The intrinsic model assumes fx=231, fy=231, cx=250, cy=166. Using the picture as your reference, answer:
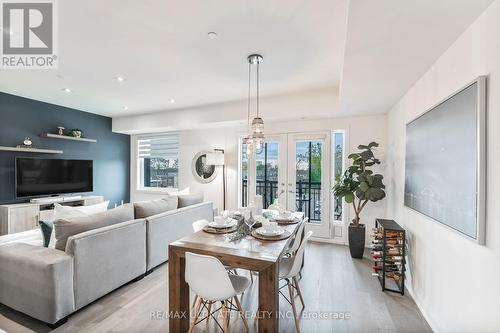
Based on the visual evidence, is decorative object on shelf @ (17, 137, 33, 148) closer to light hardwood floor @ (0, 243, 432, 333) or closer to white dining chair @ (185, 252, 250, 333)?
light hardwood floor @ (0, 243, 432, 333)

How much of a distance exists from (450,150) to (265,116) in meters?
2.88

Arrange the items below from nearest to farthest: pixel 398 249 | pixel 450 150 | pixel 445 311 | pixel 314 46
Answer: pixel 450 150
pixel 445 311
pixel 314 46
pixel 398 249

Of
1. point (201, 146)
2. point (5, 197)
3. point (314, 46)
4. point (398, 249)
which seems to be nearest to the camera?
point (314, 46)

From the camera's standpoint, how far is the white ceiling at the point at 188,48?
6.12ft

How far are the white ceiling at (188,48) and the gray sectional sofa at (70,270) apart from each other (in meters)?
1.85

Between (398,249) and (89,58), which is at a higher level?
(89,58)

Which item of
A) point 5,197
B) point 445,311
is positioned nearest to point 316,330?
Answer: point 445,311

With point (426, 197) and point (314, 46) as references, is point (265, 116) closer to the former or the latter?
point (314, 46)

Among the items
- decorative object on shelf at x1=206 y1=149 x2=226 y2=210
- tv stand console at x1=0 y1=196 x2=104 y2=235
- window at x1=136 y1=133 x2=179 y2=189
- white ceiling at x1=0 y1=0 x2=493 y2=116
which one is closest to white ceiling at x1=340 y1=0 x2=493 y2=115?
white ceiling at x1=0 y1=0 x2=493 y2=116

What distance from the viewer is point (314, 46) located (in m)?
2.41

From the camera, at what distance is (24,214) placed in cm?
400

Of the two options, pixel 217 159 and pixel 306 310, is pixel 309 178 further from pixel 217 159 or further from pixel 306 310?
pixel 306 310

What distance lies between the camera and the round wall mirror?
17.9 ft

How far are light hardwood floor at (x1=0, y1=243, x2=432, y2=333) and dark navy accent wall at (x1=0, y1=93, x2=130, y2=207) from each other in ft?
10.0
